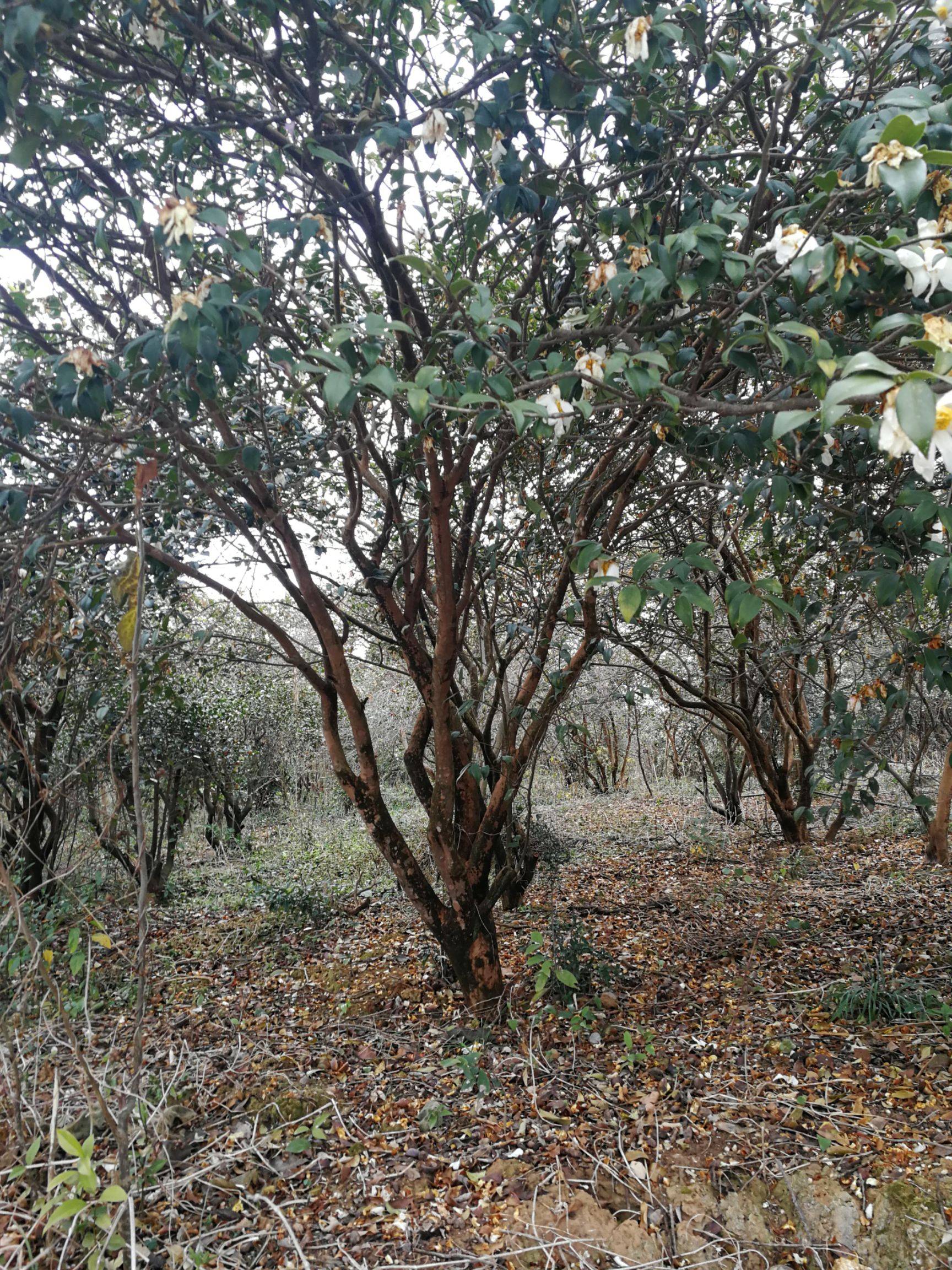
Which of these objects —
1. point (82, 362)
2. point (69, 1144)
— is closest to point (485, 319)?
point (82, 362)

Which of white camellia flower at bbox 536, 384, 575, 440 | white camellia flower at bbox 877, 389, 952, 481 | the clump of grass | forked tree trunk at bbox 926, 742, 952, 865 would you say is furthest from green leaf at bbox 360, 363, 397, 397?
forked tree trunk at bbox 926, 742, 952, 865

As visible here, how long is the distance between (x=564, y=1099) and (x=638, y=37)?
269 cm

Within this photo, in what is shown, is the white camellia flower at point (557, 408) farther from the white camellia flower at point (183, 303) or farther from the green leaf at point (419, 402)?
the white camellia flower at point (183, 303)

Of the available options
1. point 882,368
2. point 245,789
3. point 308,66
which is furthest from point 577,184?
point 245,789

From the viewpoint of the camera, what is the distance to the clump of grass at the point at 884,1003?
252cm

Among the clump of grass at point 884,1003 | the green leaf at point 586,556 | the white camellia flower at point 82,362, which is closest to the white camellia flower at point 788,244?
the green leaf at point 586,556

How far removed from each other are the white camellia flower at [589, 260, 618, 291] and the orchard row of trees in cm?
10

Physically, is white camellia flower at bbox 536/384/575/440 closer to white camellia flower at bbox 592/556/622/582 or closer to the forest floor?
white camellia flower at bbox 592/556/622/582

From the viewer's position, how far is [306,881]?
203 inches

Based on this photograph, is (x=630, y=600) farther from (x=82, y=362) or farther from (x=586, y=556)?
(x=82, y=362)

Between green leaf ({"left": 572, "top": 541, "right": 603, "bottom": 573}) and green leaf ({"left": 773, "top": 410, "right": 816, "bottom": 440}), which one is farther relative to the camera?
green leaf ({"left": 572, "top": 541, "right": 603, "bottom": 573})

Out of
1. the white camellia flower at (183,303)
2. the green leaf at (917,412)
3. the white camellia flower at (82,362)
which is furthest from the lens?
the white camellia flower at (82,362)

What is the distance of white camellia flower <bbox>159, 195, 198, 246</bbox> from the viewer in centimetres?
139

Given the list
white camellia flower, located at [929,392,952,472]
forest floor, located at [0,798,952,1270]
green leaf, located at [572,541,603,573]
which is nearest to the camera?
white camellia flower, located at [929,392,952,472]
